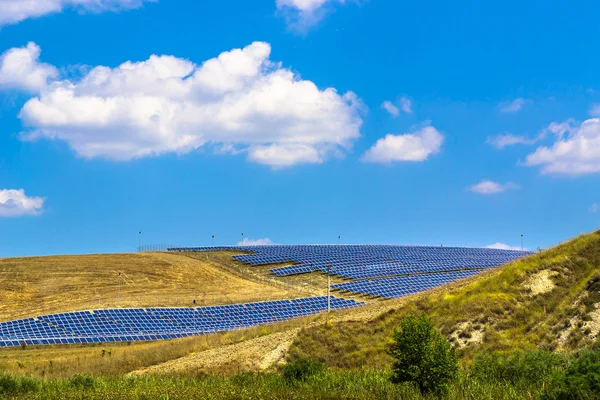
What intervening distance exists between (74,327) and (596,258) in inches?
1929

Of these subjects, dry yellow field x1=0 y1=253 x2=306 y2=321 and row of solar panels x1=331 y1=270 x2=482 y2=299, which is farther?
row of solar panels x1=331 y1=270 x2=482 y2=299

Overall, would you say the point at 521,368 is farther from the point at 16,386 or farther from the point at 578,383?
the point at 16,386

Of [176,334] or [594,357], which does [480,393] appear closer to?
[594,357]

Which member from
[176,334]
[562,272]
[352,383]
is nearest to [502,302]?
[562,272]

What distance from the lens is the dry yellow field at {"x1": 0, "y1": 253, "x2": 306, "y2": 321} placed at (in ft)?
251

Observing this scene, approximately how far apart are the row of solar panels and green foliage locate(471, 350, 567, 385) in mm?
52841

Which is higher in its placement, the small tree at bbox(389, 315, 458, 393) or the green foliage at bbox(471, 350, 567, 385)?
the small tree at bbox(389, 315, 458, 393)

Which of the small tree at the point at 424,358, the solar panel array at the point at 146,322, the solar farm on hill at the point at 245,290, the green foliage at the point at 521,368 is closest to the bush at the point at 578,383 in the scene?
the small tree at the point at 424,358

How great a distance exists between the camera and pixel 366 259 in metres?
108

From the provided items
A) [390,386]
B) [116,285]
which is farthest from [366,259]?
[390,386]

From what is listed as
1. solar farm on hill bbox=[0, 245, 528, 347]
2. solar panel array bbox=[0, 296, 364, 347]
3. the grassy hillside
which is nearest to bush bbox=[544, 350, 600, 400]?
the grassy hillside

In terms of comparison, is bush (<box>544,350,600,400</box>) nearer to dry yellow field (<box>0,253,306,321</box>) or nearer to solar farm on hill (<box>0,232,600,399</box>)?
solar farm on hill (<box>0,232,600,399</box>)

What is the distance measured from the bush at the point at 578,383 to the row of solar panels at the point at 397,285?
61.0 m

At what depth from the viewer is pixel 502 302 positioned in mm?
38188
